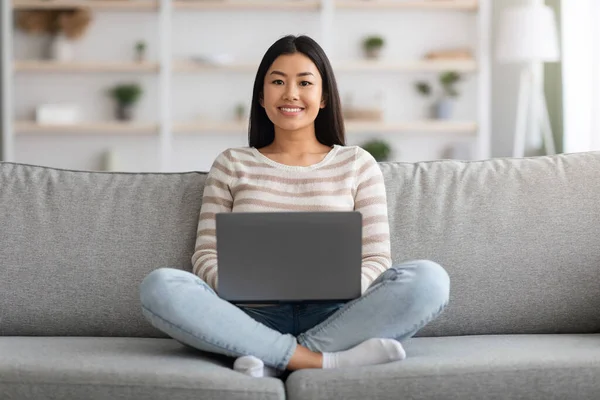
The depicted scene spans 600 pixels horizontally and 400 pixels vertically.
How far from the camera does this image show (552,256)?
2.26 meters

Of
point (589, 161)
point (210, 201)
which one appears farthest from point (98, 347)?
point (589, 161)

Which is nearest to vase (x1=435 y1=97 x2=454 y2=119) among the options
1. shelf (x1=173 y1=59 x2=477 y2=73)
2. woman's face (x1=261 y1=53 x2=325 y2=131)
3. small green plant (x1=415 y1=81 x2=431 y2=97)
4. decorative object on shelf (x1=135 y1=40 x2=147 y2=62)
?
small green plant (x1=415 y1=81 x2=431 y2=97)

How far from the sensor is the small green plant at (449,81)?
19.8 ft

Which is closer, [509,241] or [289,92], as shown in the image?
[509,241]

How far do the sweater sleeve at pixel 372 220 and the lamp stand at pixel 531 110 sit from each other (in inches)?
135

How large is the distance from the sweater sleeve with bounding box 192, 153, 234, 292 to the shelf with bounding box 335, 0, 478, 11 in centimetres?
369

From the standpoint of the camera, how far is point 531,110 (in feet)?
20.1

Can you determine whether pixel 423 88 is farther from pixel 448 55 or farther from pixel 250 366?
pixel 250 366

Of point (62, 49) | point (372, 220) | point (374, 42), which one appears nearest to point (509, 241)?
point (372, 220)

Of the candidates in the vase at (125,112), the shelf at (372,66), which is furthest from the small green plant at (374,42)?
the vase at (125,112)

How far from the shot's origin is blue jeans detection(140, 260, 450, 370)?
188cm

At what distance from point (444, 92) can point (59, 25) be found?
8.64 feet

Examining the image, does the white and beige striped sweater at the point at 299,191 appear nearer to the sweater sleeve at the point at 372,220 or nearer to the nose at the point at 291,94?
the sweater sleeve at the point at 372,220

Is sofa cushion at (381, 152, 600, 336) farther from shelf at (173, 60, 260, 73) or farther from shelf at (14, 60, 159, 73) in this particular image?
shelf at (14, 60, 159, 73)
